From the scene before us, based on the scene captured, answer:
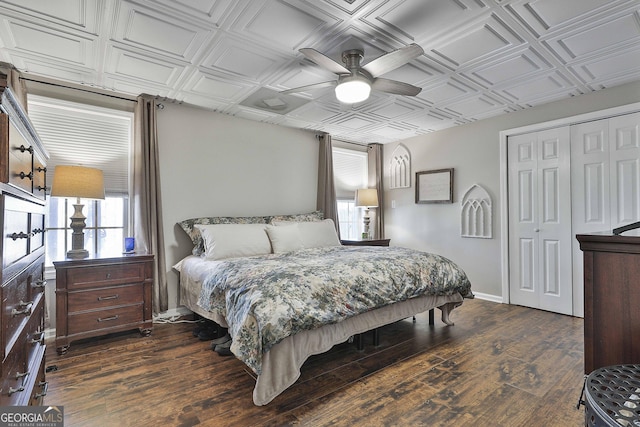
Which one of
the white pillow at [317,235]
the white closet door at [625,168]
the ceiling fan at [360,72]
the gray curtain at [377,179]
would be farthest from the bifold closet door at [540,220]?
the white pillow at [317,235]

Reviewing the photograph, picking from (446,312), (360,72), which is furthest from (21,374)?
(446,312)

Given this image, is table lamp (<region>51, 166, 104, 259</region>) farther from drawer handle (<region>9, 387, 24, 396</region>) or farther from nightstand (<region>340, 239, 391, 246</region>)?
nightstand (<region>340, 239, 391, 246</region>)

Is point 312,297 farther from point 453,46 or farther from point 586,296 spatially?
point 453,46

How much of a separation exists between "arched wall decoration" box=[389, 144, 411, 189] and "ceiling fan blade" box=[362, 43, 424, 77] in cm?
291

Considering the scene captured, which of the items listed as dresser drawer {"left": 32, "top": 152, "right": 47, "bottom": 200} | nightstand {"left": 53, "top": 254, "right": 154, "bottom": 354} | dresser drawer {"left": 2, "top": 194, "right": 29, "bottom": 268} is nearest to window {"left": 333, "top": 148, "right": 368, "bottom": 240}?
nightstand {"left": 53, "top": 254, "right": 154, "bottom": 354}

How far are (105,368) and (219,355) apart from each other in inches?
31.6

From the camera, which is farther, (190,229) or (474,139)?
(474,139)

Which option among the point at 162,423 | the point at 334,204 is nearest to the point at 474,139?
the point at 334,204

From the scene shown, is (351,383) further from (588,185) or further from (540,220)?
(588,185)

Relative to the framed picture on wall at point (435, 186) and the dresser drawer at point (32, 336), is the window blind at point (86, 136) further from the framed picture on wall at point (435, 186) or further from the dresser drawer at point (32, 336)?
the framed picture on wall at point (435, 186)

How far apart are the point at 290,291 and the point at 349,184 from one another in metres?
3.77

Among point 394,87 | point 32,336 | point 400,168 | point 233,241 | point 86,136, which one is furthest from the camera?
point 400,168

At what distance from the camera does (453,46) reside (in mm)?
2533

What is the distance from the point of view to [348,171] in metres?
5.61
